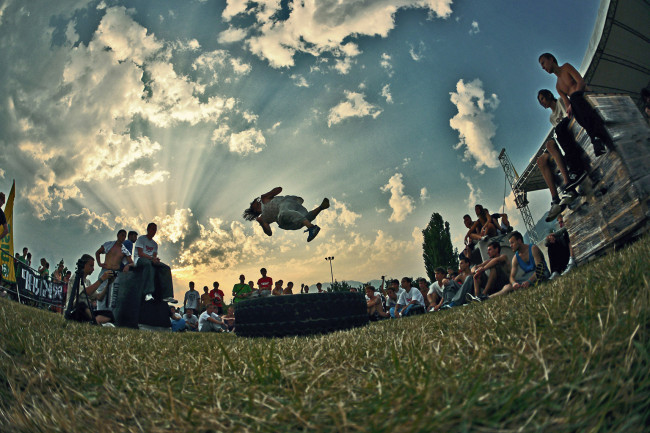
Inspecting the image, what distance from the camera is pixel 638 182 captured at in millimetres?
3746

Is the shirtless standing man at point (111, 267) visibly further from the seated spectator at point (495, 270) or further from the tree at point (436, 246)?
the tree at point (436, 246)

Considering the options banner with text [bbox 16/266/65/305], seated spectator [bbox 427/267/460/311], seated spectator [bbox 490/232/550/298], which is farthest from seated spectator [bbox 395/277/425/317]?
banner with text [bbox 16/266/65/305]

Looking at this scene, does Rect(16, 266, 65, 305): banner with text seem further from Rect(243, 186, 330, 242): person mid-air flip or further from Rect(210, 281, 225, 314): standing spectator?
Rect(243, 186, 330, 242): person mid-air flip

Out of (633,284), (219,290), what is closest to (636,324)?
(633,284)

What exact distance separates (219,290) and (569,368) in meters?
16.4

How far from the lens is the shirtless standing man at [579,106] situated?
4152mm

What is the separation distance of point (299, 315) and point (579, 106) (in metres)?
4.58

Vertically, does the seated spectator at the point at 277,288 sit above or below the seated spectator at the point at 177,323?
above

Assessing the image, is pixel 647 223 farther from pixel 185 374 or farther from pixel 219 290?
pixel 219 290

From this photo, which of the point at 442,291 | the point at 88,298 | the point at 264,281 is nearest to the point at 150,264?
the point at 88,298

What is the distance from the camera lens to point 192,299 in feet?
49.9

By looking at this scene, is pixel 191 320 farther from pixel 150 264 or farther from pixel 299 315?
pixel 299 315

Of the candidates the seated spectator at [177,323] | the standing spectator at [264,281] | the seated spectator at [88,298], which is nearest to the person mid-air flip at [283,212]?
the seated spectator at [88,298]

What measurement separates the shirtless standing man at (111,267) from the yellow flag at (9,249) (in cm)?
551
